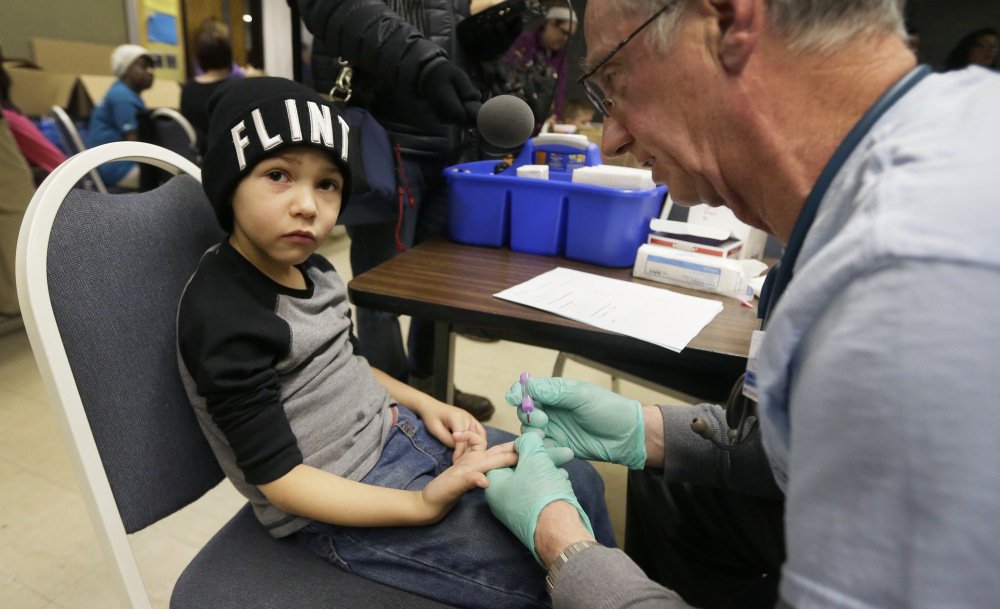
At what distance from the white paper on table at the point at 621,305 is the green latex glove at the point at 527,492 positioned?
0.24m

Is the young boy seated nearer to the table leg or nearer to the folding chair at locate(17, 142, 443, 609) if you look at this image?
the folding chair at locate(17, 142, 443, 609)

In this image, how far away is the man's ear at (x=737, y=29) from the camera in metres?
0.47

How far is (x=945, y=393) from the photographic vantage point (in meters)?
0.29

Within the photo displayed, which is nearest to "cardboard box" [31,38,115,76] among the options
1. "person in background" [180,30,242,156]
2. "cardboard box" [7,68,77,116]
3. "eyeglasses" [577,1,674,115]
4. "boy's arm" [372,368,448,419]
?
"cardboard box" [7,68,77,116]

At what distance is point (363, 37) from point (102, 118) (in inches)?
95.0

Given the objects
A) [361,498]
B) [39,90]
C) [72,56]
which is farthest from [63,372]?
[72,56]

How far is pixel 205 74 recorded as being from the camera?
9.98ft

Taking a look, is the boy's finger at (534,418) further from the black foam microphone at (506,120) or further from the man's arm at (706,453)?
the black foam microphone at (506,120)

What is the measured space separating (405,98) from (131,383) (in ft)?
3.30

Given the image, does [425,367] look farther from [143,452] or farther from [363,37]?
[143,452]

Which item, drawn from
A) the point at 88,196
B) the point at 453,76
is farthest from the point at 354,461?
the point at 453,76

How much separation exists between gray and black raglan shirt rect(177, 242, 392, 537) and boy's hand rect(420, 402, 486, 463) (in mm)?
81

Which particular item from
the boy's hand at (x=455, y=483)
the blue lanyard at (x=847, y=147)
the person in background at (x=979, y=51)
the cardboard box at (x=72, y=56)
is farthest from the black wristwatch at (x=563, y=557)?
the cardboard box at (x=72, y=56)

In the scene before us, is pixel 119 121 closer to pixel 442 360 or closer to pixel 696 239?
pixel 442 360
